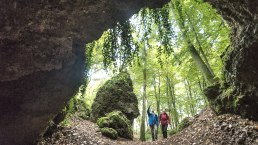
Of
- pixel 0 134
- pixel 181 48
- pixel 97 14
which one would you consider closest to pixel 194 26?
pixel 181 48

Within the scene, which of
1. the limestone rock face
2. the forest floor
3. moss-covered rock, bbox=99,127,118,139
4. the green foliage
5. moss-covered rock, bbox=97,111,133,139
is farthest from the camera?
moss-covered rock, bbox=97,111,133,139

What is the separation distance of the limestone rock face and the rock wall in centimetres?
191

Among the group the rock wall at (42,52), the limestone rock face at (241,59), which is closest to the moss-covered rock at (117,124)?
the limestone rock face at (241,59)

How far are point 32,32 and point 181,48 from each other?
875cm

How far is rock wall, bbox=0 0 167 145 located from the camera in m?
5.16

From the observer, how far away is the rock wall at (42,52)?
5160 mm

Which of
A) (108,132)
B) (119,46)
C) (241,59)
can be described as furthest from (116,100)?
(241,59)

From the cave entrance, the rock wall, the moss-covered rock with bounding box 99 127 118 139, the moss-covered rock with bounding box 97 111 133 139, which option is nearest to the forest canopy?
the cave entrance

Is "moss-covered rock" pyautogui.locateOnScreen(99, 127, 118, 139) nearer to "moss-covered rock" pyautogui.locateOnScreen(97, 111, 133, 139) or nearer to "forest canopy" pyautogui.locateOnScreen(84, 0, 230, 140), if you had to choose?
"moss-covered rock" pyautogui.locateOnScreen(97, 111, 133, 139)

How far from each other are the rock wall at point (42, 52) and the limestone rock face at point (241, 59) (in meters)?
1.91

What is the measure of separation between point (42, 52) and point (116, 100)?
36.4ft

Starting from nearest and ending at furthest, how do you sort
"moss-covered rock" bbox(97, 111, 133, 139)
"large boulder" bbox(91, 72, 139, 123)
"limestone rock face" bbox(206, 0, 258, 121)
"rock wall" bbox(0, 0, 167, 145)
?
1. "rock wall" bbox(0, 0, 167, 145)
2. "limestone rock face" bbox(206, 0, 258, 121)
3. "moss-covered rock" bbox(97, 111, 133, 139)
4. "large boulder" bbox(91, 72, 139, 123)

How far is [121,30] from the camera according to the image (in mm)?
7508

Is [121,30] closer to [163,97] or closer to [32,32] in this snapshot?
Result: [32,32]
